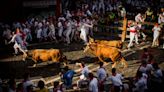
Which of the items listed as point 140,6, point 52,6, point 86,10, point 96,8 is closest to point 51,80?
point 52,6

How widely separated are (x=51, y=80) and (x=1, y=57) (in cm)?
552

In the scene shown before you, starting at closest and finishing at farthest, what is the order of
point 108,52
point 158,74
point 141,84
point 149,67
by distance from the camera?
point 141,84 → point 158,74 → point 149,67 → point 108,52

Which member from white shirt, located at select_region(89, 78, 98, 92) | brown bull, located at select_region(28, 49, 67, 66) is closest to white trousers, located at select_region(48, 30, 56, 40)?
brown bull, located at select_region(28, 49, 67, 66)

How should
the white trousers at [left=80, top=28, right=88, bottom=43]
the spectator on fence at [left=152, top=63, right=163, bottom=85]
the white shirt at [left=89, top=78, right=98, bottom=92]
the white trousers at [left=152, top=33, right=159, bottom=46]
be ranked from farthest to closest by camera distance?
the white trousers at [left=80, top=28, right=88, bottom=43] < the white trousers at [left=152, top=33, right=159, bottom=46] < the spectator on fence at [left=152, top=63, right=163, bottom=85] < the white shirt at [left=89, top=78, right=98, bottom=92]

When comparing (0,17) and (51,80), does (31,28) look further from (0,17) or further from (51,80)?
(51,80)

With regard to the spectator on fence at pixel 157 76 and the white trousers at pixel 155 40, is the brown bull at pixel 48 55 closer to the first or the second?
the spectator on fence at pixel 157 76

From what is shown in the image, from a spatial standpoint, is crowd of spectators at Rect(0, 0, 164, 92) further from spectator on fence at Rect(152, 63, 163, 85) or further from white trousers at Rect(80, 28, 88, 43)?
white trousers at Rect(80, 28, 88, 43)

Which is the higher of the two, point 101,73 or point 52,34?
point 52,34

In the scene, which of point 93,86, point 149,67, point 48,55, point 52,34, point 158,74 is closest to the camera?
point 93,86

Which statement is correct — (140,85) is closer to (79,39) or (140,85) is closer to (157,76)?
(157,76)

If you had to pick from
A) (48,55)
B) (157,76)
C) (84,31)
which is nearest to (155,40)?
(84,31)

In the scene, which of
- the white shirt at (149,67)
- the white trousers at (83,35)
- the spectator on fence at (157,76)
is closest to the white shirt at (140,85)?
the spectator on fence at (157,76)

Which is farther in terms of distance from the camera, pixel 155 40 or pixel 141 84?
pixel 155 40

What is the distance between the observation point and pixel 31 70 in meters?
18.8
